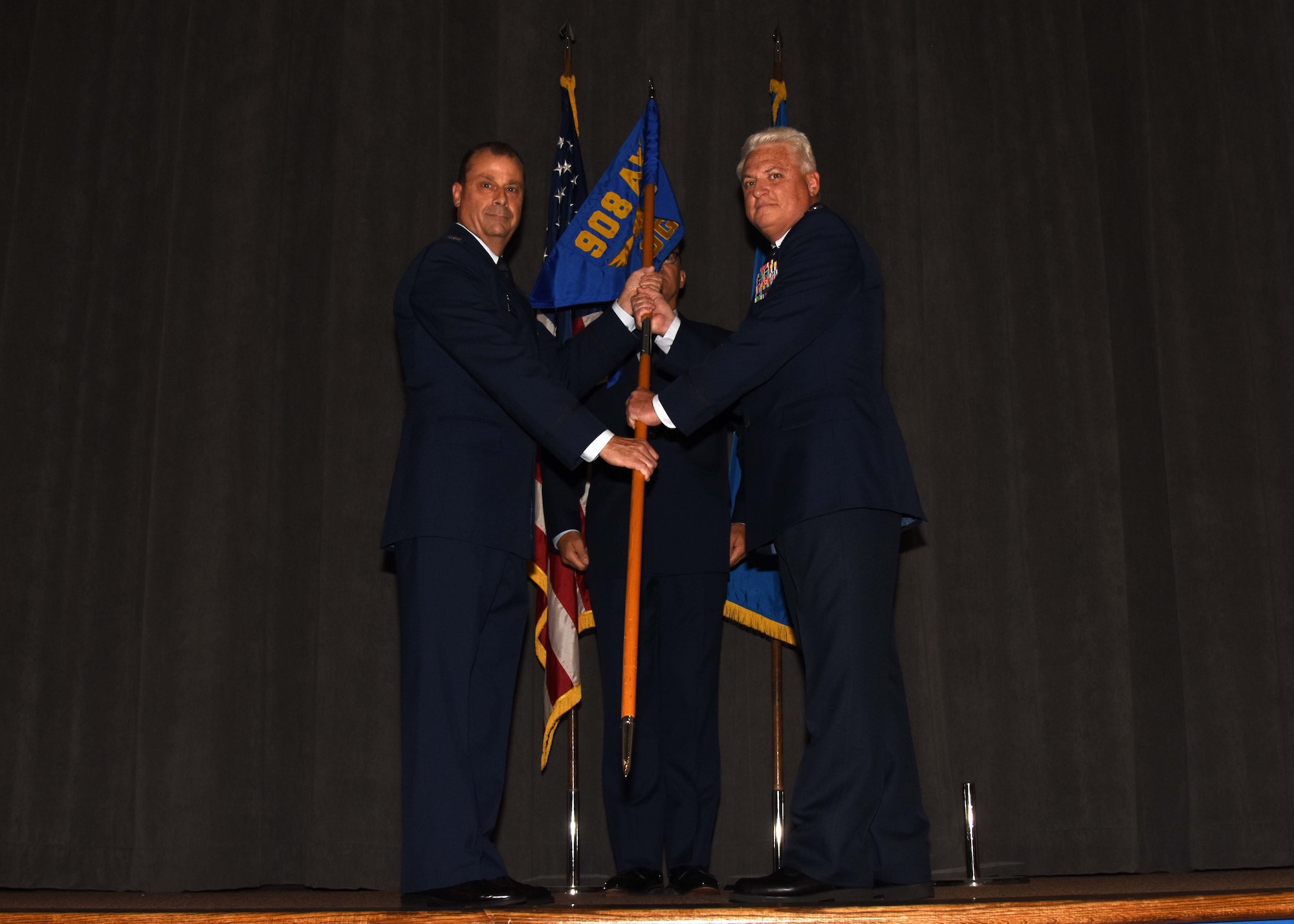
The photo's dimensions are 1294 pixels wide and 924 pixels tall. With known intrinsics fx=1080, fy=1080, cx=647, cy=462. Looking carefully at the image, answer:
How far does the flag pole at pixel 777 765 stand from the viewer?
3365 mm

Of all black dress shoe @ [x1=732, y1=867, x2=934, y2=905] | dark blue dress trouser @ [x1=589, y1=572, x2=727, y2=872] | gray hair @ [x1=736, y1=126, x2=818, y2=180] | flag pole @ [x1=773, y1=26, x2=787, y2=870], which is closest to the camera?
black dress shoe @ [x1=732, y1=867, x2=934, y2=905]

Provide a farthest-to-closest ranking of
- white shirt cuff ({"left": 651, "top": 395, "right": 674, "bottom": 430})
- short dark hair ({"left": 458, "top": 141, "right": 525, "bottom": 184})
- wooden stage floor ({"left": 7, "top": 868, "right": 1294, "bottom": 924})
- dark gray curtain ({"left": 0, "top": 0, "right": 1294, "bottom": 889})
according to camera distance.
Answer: dark gray curtain ({"left": 0, "top": 0, "right": 1294, "bottom": 889})
short dark hair ({"left": 458, "top": 141, "right": 525, "bottom": 184})
white shirt cuff ({"left": 651, "top": 395, "right": 674, "bottom": 430})
wooden stage floor ({"left": 7, "top": 868, "right": 1294, "bottom": 924})

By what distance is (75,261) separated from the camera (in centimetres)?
404

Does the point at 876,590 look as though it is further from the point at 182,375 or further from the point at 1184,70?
the point at 1184,70

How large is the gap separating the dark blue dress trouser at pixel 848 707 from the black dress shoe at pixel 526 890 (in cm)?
53

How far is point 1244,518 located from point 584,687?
8.25 feet

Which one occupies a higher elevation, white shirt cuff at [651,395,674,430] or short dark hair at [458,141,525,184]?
short dark hair at [458,141,525,184]

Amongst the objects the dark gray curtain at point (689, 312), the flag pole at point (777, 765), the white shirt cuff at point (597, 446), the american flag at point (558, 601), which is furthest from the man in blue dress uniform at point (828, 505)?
the dark gray curtain at point (689, 312)

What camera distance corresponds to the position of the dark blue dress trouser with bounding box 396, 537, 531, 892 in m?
2.36

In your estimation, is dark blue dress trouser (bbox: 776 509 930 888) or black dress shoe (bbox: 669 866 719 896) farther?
black dress shoe (bbox: 669 866 719 896)

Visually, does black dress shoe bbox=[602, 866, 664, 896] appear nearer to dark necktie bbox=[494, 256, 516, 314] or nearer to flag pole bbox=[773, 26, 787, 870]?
flag pole bbox=[773, 26, 787, 870]

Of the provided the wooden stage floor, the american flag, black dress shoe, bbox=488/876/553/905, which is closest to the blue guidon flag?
the american flag

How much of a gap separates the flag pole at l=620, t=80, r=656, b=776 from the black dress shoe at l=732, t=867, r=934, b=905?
355 millimetres

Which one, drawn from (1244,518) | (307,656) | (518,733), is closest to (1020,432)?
(1244,518)
